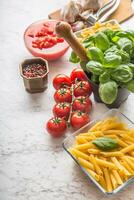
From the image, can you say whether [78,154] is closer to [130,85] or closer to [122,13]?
[130,85]

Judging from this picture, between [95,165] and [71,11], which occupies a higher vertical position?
[71,11]

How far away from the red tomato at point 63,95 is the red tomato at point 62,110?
30mm

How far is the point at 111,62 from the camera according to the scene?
1075mm

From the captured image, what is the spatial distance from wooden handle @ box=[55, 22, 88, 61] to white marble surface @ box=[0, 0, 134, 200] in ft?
0.65

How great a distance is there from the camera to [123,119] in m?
1.18

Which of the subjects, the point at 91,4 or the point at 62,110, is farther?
the point at 91,4

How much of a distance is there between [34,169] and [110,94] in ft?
0.99

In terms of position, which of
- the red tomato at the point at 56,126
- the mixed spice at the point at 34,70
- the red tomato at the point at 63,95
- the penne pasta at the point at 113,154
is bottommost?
the penne pasta at the point at 113,154

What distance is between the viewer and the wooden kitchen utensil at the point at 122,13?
1510 millimetres

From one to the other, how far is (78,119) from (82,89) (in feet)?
0.38

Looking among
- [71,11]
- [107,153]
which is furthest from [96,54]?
[71,11]

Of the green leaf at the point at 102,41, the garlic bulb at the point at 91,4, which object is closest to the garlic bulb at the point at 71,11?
the garlic bulb at the point at 91,4

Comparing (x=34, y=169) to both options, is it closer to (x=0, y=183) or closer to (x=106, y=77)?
(x=0, y=183)

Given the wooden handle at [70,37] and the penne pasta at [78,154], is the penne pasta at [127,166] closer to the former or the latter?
the penne pasta at [78,154]
